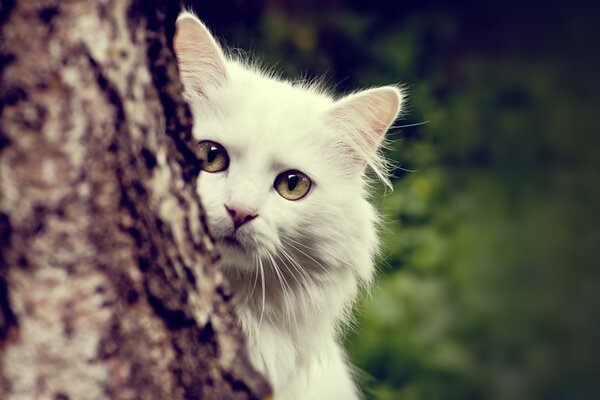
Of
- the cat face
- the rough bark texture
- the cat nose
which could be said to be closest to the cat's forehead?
the cat face

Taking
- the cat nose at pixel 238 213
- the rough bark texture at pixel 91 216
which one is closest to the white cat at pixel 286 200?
the cat nose at pixel 238 213

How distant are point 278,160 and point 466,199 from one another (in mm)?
1913

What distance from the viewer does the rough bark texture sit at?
0.70 meters

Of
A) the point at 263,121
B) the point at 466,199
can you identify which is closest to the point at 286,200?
the point at 263,121

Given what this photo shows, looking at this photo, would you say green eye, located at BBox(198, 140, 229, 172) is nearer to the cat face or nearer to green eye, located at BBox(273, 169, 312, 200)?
the cat face

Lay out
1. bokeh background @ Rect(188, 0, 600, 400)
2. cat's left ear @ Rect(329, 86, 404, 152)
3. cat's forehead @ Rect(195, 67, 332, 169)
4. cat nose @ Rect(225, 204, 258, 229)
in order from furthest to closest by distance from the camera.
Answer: bokeh background @ Rect(188, 0, 600, 400) < cat's left ear @ Rect(329, 86, 404, 152) < cat's forehead @ Rect(195, 67, 332, 169) < cat nose @ Rect(225, 204, 258, 229)

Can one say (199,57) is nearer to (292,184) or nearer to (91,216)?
(292,184)

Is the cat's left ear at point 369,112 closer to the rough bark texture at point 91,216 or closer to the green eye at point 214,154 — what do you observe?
the green eye at point 214,154

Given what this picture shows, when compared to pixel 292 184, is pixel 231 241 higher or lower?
lower

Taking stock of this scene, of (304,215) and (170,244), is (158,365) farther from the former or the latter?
(304,215)

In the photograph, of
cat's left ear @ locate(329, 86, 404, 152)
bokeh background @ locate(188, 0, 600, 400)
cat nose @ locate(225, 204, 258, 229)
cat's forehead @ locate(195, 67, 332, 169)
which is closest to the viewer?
cat nose @ locate(225, 204, 258, 229)

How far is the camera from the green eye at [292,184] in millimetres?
1565

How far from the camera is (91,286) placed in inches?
28.8

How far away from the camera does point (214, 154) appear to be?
151cm
